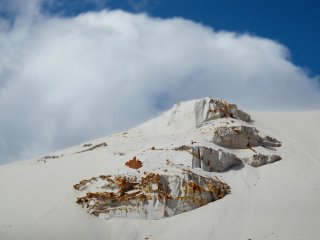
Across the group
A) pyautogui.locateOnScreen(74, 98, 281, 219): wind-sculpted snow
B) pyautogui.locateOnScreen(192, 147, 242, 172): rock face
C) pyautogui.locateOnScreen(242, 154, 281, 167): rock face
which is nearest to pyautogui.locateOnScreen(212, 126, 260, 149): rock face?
pyautogui.locateOnScreen(74, 98, 281, 219): wind-sculpted snow

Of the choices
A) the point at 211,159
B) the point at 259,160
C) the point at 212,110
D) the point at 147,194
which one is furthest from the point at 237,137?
the point at 147,194

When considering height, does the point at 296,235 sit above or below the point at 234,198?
below

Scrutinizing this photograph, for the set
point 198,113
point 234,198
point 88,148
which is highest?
point 198,113

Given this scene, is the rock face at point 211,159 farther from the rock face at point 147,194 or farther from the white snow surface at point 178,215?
the rock face at point 147,194

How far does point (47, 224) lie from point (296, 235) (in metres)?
9.55

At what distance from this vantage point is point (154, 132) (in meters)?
30.0

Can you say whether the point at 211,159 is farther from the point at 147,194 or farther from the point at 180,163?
the point at 147,194

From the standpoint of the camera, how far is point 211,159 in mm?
23250

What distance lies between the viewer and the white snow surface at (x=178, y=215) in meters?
18.0

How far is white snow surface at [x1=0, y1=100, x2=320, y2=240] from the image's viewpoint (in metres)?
18.0

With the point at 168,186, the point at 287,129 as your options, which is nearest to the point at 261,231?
the point at 168,186

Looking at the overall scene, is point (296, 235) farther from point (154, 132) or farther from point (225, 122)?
point (154, 132)

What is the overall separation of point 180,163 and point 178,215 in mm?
3458

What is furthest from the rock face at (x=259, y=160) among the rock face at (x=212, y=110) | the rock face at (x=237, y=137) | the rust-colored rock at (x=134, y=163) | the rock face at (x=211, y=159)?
the rust-colored rock at (x=134, y=163)
